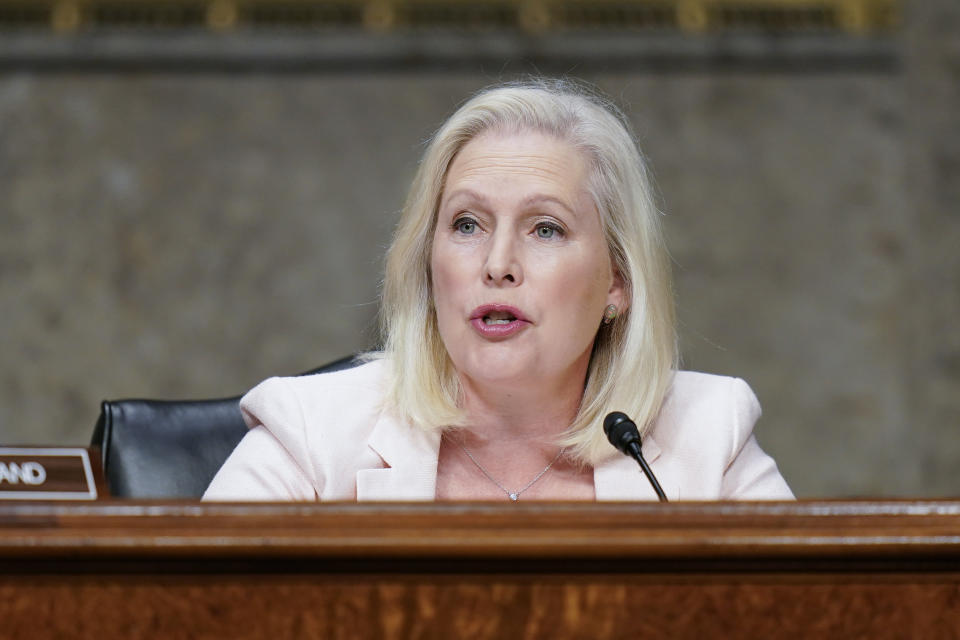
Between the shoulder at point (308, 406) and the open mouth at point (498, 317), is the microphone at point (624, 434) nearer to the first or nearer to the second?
the open mouth at point (498, 317)

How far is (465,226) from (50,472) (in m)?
1.14

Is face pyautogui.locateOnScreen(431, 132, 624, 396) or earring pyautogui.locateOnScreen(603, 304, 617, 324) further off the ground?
face pyautogui.locateOnScreen(431, 132, 624, 396)

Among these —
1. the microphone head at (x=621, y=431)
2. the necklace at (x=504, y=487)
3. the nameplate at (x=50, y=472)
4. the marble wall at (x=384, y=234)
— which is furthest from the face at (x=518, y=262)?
the marble wall at (x=384, y=234)

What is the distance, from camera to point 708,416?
7.82 ft

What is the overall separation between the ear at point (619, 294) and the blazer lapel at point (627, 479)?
1.07 feet

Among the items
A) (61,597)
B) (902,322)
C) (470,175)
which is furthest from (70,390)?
(61,597)

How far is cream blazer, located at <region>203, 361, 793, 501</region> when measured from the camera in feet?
7.25

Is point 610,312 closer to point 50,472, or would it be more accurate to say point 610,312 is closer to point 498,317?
point 498,317

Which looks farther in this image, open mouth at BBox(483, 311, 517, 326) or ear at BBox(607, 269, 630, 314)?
ear at BBox(607, 269, 630, 314)

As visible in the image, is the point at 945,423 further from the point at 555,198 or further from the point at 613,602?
the point at 613,602

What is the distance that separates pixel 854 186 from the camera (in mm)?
4926

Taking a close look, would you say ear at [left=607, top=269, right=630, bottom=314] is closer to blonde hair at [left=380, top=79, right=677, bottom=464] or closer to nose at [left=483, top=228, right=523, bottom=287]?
blonde hair at [left=380, top=79, right=677, bottom=464]

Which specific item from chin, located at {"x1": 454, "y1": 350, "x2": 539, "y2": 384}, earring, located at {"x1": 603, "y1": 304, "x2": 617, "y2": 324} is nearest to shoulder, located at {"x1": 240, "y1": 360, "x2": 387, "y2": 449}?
chin, located at {"x1": 454, "y1": 350, "x2": 539, "y2": 384}

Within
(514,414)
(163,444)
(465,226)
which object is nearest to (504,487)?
(514,414)
